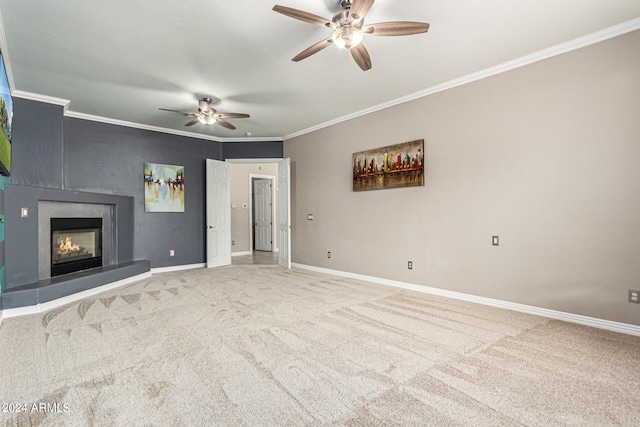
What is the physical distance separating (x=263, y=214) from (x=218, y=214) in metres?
2.77

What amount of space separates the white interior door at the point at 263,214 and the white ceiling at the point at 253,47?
4686 millimetres

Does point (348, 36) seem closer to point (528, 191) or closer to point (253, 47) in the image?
point (253, 47)

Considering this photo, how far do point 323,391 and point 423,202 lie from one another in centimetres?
320

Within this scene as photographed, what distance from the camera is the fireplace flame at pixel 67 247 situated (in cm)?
454

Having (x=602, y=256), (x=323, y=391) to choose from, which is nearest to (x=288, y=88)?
(x=323, y=391)

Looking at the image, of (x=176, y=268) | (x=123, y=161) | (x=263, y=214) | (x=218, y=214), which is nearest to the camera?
(x=123, y=161)

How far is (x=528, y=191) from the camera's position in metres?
3.50

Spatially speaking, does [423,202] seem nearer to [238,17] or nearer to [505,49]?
[505,49]

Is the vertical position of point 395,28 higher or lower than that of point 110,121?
lower

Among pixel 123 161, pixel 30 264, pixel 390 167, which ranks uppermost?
pixel 123 161

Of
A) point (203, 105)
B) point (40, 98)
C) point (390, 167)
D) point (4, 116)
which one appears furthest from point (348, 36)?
point (40, 98)

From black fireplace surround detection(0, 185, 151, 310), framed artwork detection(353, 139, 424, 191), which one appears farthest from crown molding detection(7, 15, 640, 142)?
black fireplace surround detection(0, 185, 151, 310)

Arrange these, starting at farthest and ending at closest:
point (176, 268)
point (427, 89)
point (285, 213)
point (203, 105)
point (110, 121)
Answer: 1. point (285, 213)
2. point (176, 268)
3. point (110, 121)
4. point (203, 105)
5. point (427, 89)

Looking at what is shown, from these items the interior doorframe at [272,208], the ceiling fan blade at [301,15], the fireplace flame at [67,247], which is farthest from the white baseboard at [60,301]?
the ceiling fan blade at [301,15]
